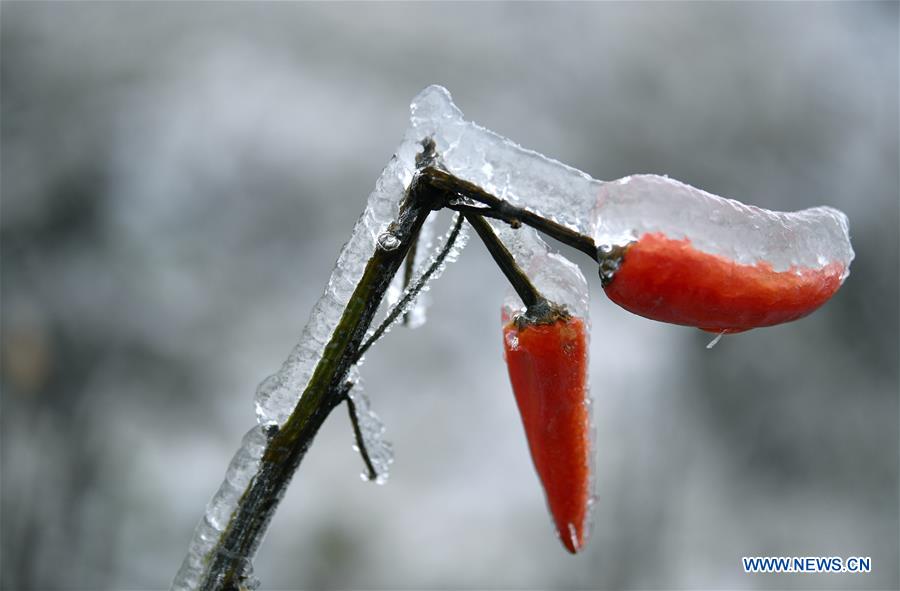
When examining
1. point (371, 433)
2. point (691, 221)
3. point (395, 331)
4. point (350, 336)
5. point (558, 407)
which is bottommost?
point (395, 331)

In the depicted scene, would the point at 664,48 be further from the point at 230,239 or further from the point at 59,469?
the point at 59,469

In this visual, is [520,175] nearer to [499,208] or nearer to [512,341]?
[499,208]

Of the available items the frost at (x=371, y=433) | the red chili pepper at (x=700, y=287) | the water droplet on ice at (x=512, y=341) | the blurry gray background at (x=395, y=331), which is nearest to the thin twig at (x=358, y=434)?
the frost at (x=371, y=433)

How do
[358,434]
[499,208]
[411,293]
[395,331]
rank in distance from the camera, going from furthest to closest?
[395,331] → [358,434] → [411,293] → [499,208]

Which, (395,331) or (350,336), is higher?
(350,336)

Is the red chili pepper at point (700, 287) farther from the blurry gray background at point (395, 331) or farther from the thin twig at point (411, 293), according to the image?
the blurry gray background at point (395, 331)

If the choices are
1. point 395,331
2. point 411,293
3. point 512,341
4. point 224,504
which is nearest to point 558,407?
point 512,341
